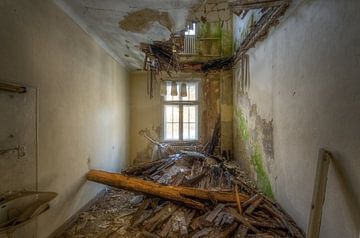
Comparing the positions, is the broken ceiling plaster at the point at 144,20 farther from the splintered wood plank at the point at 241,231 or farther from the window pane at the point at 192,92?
the window pane at the point at 192,92

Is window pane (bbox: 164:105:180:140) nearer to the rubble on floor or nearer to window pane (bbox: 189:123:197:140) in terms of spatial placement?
window pane (bbox: 189:123:197:140)

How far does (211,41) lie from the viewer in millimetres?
6301

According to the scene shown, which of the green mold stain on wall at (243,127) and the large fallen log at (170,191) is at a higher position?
the green mold stain on wall at (243,127)

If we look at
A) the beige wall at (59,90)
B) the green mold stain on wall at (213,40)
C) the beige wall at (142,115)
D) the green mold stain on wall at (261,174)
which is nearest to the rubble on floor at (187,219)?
the green mold stain on wall at (261,174)

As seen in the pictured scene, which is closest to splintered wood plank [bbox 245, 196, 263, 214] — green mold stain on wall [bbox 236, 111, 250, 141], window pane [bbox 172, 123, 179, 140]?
green mold stain on wall [bbox 236, 111, 250, 141]

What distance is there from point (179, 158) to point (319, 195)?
3.55 m

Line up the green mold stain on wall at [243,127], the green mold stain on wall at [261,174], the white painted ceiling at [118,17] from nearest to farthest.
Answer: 1. the white painted ceiling at [118,17]
2. the green mold stain on wall at [261,174]
3. the green mold stain on wall at [243,127]

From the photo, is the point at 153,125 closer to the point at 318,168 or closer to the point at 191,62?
the point at 191,62

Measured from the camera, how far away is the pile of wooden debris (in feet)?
8.28

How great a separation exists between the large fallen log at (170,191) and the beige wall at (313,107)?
767mm

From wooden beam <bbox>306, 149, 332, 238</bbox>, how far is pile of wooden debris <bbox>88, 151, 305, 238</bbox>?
546mm

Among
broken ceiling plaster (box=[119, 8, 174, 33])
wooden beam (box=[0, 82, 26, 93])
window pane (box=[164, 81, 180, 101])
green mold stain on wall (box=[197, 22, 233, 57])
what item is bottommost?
wooden beam (box=[0, 82, 26, 93])

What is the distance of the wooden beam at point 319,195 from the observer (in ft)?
6.01

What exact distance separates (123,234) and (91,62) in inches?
104
